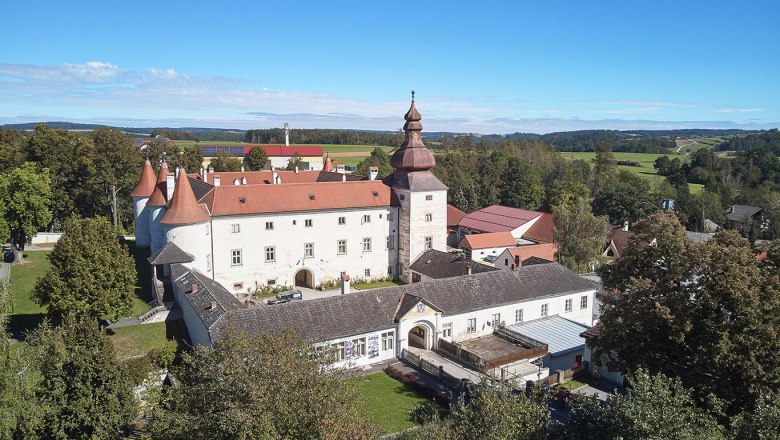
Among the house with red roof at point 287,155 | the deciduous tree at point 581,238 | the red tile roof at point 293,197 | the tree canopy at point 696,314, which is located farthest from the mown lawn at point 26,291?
the house with red roof at point 287,155

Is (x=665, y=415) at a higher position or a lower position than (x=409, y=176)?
lower

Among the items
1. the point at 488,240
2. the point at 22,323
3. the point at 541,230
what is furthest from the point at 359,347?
the point at 541,230

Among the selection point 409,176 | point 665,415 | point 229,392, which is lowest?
point 665,415

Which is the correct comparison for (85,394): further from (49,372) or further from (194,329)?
(194,329)

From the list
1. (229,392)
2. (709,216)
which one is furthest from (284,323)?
(709,216)

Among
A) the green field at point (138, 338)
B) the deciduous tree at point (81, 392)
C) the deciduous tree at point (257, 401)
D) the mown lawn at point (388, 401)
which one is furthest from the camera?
the green field at point (138, 338)

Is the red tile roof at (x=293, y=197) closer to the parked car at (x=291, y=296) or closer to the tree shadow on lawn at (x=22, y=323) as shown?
the parked car at (x=291, y=296)
